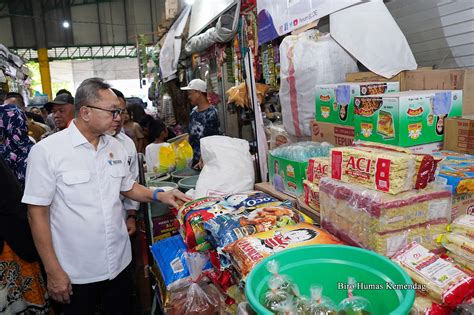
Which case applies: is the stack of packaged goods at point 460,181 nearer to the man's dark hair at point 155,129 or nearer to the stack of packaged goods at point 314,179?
the stack of packaged goods at point 314,179

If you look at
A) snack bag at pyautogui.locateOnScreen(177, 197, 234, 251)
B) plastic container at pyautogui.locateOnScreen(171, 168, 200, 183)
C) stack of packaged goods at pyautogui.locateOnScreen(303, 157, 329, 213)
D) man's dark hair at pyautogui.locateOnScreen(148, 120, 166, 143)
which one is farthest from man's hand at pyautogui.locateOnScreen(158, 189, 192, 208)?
man's dark hair at pyautogui.locateOnScreen(148, 120, 166, 143)

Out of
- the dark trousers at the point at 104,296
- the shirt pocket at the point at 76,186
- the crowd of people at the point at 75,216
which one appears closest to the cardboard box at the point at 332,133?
the crowd of people at the point at 75,216

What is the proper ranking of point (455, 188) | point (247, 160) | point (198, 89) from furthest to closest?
point (198, 89) → point (247, 160) → point (455, 188)

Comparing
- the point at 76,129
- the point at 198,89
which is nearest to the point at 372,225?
the point at 76,129

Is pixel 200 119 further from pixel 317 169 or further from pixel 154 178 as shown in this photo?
pixel 317 169

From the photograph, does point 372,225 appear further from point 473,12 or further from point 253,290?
point 473,12

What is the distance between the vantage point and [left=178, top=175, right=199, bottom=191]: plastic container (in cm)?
271

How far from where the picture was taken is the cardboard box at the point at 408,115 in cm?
150

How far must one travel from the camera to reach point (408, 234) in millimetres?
1177

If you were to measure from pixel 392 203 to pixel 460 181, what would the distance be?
0.33 m

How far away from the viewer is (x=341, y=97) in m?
1.88

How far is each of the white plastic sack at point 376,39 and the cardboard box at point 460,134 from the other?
45 centimetres

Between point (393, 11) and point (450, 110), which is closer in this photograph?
point (450, 110)

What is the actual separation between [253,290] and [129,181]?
4.88 feet
